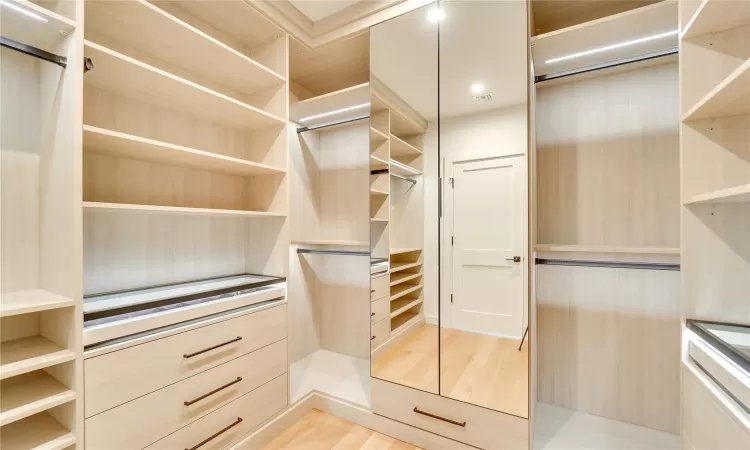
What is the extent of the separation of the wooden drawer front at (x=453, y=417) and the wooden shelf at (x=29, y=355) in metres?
1.53

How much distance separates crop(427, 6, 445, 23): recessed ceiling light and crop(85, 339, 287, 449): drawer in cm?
215

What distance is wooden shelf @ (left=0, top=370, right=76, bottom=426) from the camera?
936 mm

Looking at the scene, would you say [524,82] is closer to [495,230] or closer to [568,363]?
[495,230]

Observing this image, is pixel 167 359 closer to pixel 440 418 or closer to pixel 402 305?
pixel 402 305

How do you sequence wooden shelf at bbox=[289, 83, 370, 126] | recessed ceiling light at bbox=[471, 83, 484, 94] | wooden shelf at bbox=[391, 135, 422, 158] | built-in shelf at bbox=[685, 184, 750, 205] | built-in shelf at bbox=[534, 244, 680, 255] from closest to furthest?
built-in shelf at bbox=[685, 184, 750, 205] < built-in shelf at bbox=[534, 244, 680, 255] < recessed ceiling light at bbox=[471, 83, 484, 94] < wooden shelf at bbox=[391, 135, 422, 158] < wooden shelf at bbox=[289, 83, 370, 126]

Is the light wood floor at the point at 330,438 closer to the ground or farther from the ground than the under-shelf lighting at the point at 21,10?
closer to the ground

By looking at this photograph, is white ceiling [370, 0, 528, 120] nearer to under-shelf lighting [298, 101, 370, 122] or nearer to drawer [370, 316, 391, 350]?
under-shelf lighting [298, 101, 370, 122]

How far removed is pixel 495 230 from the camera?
5.72 ft

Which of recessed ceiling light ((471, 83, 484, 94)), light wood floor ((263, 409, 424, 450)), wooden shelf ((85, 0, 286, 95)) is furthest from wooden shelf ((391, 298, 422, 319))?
wooden shelf ((85, 0, 286, 95))

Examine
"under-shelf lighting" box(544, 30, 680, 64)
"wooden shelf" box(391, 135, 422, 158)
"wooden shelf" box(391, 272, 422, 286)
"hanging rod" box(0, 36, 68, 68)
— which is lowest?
"wooden shelf" box(391, 272, 422, 286)

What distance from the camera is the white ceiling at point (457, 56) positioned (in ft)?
5.31

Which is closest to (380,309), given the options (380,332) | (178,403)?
(380,332)

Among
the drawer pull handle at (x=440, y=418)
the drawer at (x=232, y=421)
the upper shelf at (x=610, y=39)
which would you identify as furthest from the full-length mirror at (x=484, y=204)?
the drawer at (x=232, y=421)

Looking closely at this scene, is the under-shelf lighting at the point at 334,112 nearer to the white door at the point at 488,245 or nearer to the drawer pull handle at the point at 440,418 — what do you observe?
the white door at the point at 488,245
